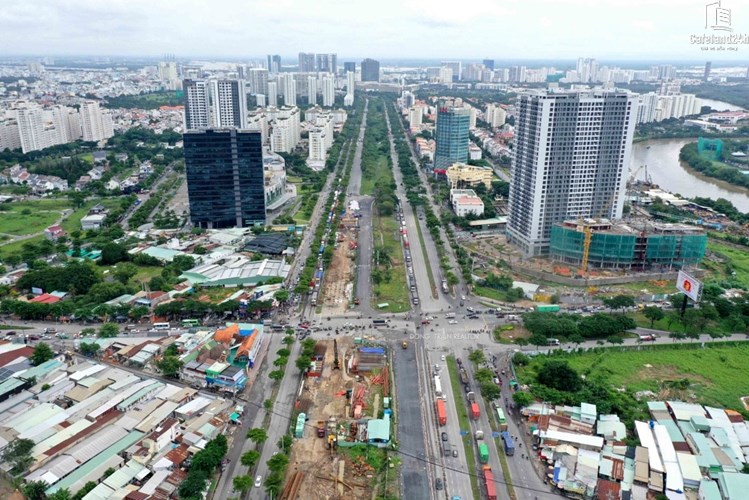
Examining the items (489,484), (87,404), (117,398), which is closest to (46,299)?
(87,404)

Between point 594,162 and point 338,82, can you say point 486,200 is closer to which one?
point 594,162

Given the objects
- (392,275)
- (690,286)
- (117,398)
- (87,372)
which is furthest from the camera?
(392,275)

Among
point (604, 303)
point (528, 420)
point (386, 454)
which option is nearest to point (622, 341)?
point (604, 303)

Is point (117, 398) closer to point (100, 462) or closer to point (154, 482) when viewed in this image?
point (100, 462)

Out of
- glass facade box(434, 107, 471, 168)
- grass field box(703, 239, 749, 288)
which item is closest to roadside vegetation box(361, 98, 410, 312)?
glass facade box(434, 107, 471, 168)

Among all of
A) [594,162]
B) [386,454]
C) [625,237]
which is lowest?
[386,454]

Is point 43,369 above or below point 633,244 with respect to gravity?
below
